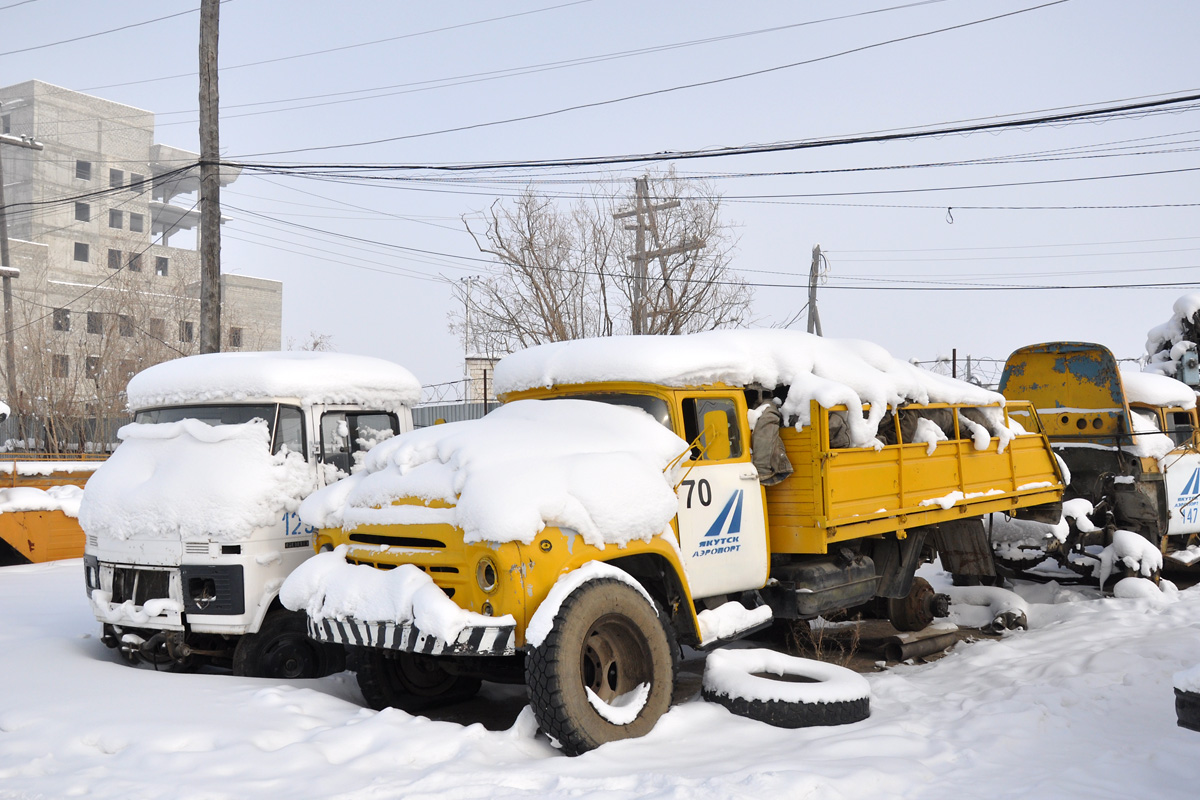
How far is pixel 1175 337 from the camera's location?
16953 millimetres

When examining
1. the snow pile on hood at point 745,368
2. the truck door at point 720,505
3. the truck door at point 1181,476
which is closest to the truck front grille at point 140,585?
the snow pile on hood at point 745,368

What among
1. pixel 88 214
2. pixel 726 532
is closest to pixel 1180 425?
pixel 726 532

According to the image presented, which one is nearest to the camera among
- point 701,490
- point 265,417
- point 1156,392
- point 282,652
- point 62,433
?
point 701,490

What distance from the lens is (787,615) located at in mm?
7082

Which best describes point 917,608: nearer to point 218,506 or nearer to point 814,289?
point 218,506

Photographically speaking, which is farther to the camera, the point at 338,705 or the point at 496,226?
the point at 496,226

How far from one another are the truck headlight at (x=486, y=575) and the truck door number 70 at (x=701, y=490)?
5.46ft

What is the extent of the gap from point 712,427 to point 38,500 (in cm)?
1049

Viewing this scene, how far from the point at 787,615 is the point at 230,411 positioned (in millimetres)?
4651

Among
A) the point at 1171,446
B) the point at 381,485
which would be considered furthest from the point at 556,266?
the point at 381,485

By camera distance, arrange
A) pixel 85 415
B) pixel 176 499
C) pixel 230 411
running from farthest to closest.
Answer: pixel 85 415
pixel 230 411
pixel 176 499

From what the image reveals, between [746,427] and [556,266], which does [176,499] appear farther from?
[556,266]

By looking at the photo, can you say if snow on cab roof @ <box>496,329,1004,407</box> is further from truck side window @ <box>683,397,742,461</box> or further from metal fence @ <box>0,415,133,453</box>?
metal fence @ <box>0,415,133,453</box>

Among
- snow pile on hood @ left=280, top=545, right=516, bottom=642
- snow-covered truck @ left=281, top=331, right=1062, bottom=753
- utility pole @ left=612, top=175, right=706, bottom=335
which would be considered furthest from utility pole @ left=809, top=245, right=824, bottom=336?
snow pile on hood @ left=280, top=545, right=516, bottom=642
